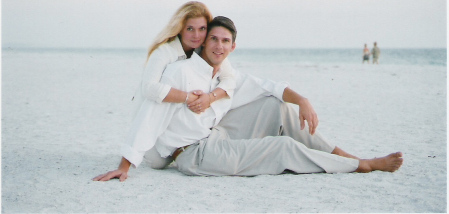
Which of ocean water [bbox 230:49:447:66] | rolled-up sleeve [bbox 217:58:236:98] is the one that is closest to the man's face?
rolled-up sleeve [bbox 217:58:236:98]

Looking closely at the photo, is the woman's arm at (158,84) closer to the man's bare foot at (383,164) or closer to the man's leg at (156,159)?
the man's leg at (156,159)

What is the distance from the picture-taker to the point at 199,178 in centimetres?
330

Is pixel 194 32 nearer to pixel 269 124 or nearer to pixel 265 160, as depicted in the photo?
pixel 269 124

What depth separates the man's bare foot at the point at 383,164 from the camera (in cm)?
333

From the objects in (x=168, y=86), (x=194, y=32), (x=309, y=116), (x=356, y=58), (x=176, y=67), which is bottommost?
(x=356, y=58)

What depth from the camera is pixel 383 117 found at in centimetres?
665

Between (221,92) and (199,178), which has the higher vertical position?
(221,92)

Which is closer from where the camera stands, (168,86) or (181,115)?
(168,86)

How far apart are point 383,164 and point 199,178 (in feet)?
4.39

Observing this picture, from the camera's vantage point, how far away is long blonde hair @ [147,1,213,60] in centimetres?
341

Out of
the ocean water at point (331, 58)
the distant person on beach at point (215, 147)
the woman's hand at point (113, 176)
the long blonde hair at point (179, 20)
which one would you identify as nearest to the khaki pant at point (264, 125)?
the distant person on beach at point (215, 147)

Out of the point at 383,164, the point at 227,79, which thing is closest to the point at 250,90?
the point at 227,79

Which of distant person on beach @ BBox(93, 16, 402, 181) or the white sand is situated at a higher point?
distant person on beach @ BBox(93, 16, 402, 181)

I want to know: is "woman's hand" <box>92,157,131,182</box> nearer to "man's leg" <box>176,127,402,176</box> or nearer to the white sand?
the white sand
